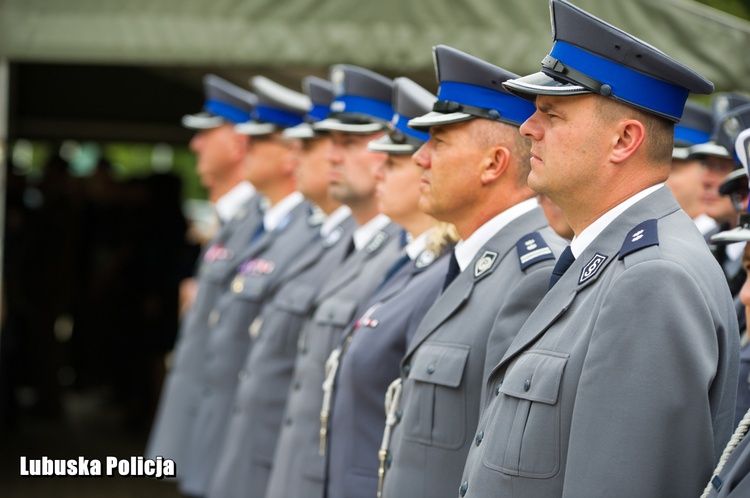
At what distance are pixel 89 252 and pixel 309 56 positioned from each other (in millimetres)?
5727

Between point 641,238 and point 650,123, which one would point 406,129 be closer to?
point 650,123

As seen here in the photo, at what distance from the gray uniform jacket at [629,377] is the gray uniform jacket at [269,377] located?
2328 mm

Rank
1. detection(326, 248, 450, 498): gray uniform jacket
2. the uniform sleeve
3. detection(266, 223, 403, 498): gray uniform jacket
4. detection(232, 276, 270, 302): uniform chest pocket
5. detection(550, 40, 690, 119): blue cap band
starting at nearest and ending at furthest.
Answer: the uniform sleeve
detection(550, 40, 690, 119): blue cap band
detection(326, 248, 450, 498): gray uniform jacket
detection(266, 223, 403, 498): gray uniform jacket
detection(232, 276, 270, 302): uniform chest pocket

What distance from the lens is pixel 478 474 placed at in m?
2.41

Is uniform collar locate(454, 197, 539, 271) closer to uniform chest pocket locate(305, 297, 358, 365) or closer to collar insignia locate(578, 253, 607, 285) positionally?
collar insignia locate(578, 253, 607, 285)

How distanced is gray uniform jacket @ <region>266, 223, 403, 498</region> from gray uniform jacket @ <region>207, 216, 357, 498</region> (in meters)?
0.36

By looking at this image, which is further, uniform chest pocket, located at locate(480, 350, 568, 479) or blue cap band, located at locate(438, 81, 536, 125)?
blue cap band, located at locate(438, 81, 536, 125)

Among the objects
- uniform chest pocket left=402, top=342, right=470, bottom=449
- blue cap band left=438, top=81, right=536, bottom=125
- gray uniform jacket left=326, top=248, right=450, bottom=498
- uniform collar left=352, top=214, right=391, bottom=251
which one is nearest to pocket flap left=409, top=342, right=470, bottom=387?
uniform chest pocket left=402, top=342, right=470, bottom=449

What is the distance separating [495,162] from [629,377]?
3.78 feet

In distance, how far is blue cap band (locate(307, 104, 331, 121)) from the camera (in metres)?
5.00

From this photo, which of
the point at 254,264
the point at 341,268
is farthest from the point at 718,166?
the point at 254,264

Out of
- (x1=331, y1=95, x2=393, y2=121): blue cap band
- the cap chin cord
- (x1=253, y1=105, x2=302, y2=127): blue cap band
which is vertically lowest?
the cap chin cord

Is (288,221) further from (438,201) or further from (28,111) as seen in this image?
(28,111)

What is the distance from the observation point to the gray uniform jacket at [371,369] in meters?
3.50
